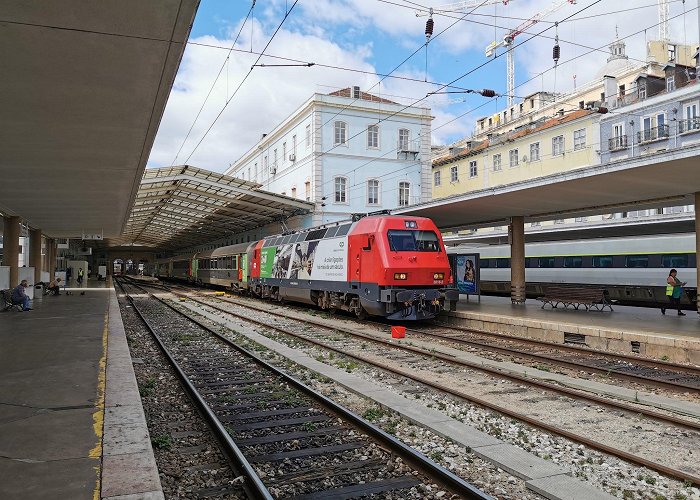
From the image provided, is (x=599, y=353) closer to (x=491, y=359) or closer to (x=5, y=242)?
(x=491, y=359)

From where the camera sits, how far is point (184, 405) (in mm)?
7375

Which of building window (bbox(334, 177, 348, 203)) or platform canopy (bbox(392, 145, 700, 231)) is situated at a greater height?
building window (bbox(334, 177, 348, 203))

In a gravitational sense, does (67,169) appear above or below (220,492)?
above

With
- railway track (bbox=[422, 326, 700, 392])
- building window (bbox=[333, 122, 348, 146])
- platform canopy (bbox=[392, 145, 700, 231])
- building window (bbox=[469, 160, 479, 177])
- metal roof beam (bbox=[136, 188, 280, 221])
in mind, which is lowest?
railway track (bbox=[422, 326, 700, 392])

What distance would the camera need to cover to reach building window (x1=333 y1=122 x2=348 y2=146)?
120 feet

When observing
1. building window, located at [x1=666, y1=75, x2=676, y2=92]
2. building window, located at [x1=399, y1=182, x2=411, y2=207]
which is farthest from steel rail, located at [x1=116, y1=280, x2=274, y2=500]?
building window, located at [x1=666, y1=75, x2=676, y2=92]

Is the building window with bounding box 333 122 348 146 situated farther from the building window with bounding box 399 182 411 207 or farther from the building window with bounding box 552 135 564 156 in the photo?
the building window with bounding box 552 135 564 156

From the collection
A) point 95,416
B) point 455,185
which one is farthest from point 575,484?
point 455,185

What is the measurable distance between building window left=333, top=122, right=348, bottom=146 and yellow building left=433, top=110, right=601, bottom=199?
10.1 meters

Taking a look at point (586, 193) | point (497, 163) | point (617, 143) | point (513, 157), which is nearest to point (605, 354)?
point (586, 193)

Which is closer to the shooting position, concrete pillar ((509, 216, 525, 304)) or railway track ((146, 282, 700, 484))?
railway track ((146, 282, 700, 484))

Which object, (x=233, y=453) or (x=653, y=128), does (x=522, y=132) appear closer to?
(x=653, y=128)

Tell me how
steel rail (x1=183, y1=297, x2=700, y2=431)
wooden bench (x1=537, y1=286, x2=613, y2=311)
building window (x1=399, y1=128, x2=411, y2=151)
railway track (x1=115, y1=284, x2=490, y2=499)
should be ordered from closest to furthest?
railway track (x1=115, y1=284, x2=490, y2=499)
steel rail (x1=183, y1=297, x2=700, y2=431)
wooden bench (x1=537, y1=286, x2=613, y2=311)
building window (x1=399, y1=128, x2=411, y2=151)

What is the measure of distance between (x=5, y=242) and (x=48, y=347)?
15170mm
